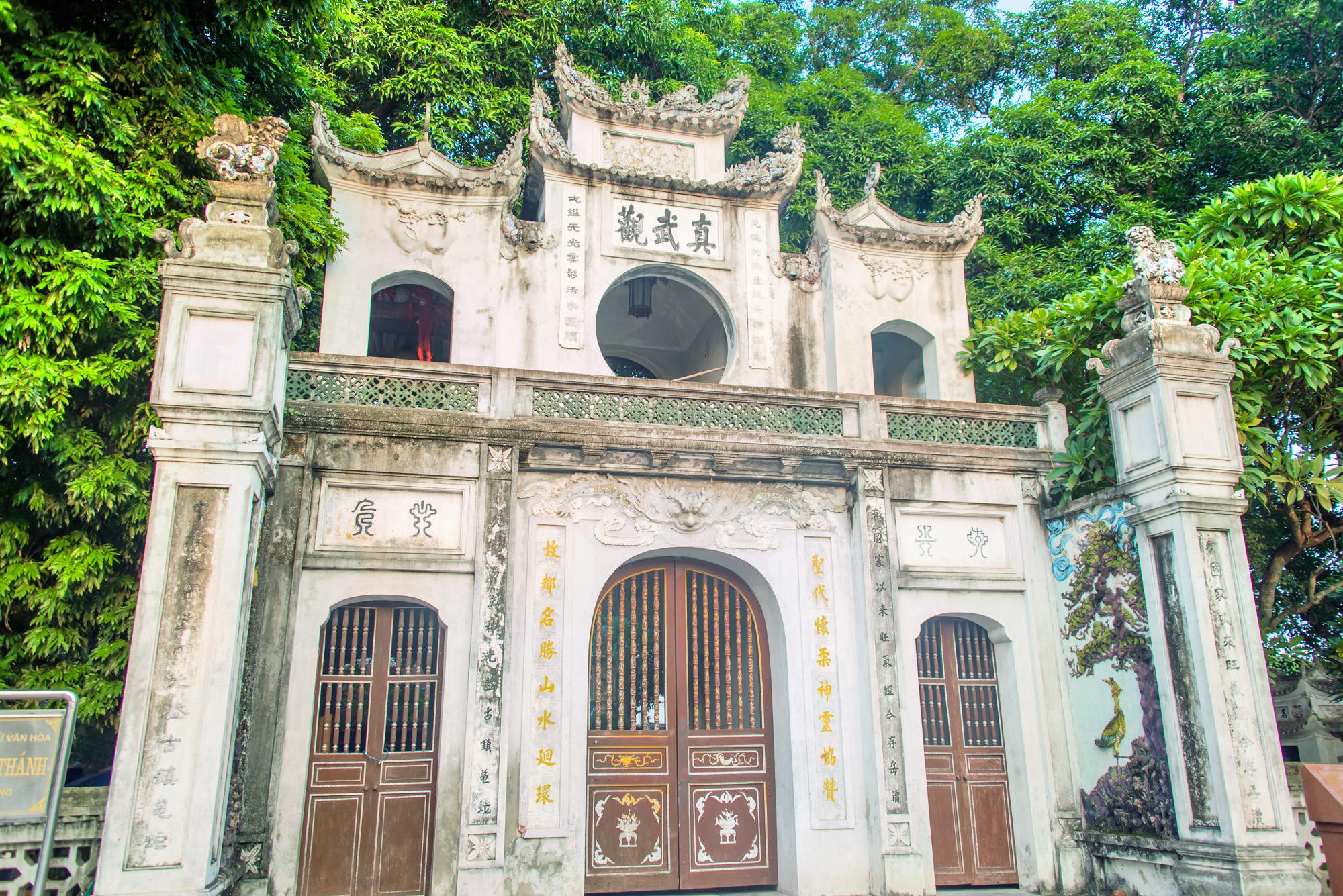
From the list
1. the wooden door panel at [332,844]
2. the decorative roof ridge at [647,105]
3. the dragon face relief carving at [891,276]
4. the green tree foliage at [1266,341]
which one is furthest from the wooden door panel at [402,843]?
the decorative roof ridge at [647,105]

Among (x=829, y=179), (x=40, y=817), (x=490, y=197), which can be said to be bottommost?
(x=40, y=817)

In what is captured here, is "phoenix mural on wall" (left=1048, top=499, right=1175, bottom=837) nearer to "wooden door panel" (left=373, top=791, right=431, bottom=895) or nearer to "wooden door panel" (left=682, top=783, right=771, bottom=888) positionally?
"wooden door panel" (left=682, top=783, right=771, bottom=888)

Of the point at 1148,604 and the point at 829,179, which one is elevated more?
the point at 829,179

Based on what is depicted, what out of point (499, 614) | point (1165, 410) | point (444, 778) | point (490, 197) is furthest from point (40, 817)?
point (1165, 410)

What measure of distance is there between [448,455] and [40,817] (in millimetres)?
4384

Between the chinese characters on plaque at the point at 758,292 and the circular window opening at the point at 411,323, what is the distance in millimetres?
4452

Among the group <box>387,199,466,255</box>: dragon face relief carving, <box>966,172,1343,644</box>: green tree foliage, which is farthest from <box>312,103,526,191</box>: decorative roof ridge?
→ <box>966,172,1343,644</box>: green tree foliage

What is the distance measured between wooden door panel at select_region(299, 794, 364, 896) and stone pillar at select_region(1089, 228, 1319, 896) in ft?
23.6

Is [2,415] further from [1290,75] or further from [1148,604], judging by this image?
[1290,75]

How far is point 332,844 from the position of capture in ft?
27.3

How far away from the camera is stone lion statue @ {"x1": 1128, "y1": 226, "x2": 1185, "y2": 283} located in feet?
31.6

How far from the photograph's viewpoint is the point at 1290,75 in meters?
17.0

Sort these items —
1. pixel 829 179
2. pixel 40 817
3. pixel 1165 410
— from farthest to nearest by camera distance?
1. pixel 829 179
2. pixel 1165 410
3. pixel 40 817

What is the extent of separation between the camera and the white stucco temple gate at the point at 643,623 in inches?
307
